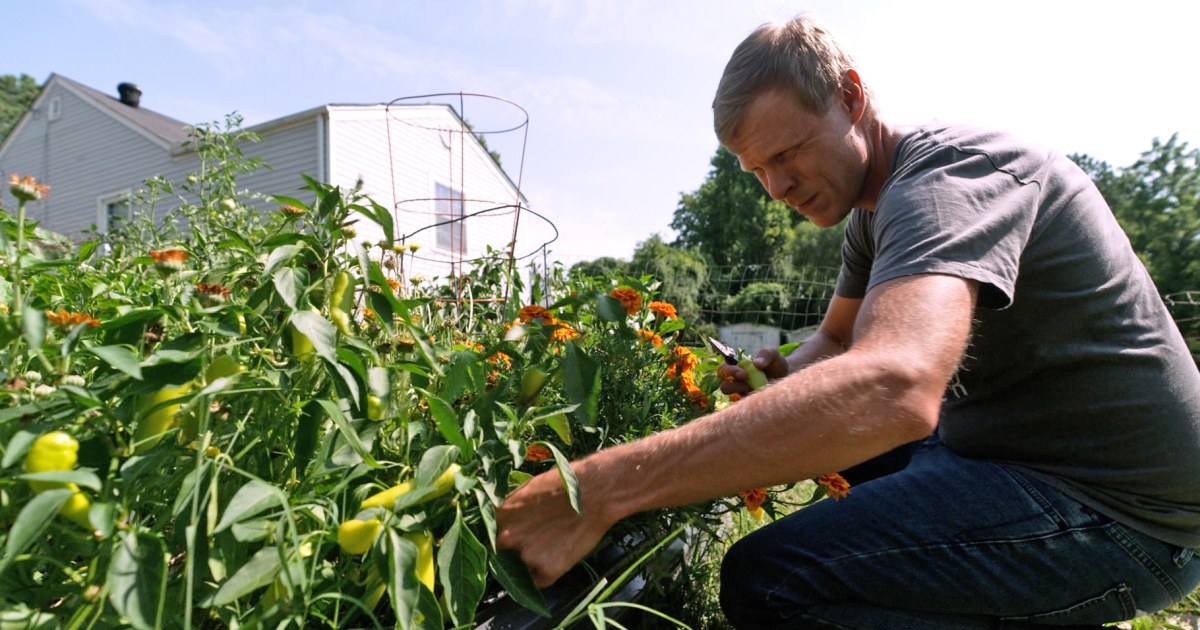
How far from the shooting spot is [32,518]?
50 cm

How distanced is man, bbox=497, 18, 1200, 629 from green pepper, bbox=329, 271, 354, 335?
304 mm

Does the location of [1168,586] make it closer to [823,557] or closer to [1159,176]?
[823,557]

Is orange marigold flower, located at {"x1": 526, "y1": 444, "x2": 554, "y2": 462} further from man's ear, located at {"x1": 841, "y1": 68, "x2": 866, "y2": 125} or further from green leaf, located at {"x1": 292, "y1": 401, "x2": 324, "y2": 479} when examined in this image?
man's ear, located at {"x1": 841, "y1": 68, "x2": 866, "y2": 125}

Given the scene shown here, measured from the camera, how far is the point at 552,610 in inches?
38.2

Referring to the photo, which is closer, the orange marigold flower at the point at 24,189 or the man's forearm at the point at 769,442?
the orange marigold flower at the point at 24,189

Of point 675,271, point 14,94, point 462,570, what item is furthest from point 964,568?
point 14,94

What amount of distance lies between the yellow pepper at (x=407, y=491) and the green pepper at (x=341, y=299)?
0.20 metres

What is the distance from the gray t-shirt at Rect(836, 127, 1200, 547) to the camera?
116 cm

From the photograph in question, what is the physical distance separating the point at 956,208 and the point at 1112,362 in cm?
49

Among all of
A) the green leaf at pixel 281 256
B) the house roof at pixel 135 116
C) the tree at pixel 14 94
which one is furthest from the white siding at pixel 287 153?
the tree at pixel 14 94

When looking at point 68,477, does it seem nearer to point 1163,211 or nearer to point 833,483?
point 833,483

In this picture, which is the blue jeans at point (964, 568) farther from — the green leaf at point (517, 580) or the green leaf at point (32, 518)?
the green leaf at point (32, 518)

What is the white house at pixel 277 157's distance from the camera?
10844mm

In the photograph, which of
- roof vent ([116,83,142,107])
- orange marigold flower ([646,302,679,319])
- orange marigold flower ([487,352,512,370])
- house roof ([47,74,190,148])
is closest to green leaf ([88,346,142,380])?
orange marigold flower ([487,352,512,370])
